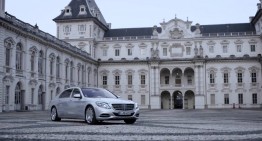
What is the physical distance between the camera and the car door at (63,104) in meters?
15.3

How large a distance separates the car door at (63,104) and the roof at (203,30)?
55.0 metres

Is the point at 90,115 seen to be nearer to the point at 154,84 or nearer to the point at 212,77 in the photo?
the point at 154,84

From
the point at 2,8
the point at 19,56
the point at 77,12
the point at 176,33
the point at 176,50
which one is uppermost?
the point at 77,12

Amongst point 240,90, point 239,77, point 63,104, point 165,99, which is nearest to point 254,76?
point 239,77

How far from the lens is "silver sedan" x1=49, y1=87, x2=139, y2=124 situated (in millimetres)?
13508

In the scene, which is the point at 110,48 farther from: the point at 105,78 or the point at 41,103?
the point at 41,103

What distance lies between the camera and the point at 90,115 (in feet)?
45.6

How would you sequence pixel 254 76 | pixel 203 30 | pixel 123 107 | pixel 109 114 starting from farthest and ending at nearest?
pixel 203 30 < pixel 254 76 < pixel 123 107 < pixel 109 114

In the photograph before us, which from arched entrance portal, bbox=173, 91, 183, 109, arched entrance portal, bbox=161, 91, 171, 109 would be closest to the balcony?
arched entrance portal, bbox=161, 91, 171, 109

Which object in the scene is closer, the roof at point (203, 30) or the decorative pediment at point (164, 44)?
the decorative pediment at point (164, 44)

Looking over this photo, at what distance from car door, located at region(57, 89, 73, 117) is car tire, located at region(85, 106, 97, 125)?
4.90ft

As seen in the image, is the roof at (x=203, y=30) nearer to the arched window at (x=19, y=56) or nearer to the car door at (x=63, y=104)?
the arched window at (x=19, y=56)

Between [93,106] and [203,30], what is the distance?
190ft

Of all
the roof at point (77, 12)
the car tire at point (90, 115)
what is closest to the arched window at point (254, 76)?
the roof at point (77, 12)
